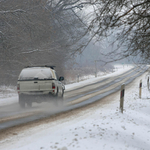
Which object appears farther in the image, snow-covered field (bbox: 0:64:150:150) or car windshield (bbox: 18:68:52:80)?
car windshield (bbox: 18:68:52:80)

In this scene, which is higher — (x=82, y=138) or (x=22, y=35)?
(x=22, y=35)

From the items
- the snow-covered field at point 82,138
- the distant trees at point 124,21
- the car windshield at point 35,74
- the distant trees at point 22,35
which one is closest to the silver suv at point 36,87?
the car windshield at point 35,74

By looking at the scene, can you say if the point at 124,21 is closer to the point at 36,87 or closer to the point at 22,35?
the point at 36,87

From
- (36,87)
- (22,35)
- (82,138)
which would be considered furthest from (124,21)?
(22,35)

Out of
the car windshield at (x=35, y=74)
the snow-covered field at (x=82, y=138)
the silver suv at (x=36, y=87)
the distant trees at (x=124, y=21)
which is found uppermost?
the distant trees at (x=124, y=21)

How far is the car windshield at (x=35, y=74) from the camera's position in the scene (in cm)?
940

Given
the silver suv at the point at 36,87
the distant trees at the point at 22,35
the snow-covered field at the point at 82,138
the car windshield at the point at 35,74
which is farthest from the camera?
the distant trees at the point at 22,35

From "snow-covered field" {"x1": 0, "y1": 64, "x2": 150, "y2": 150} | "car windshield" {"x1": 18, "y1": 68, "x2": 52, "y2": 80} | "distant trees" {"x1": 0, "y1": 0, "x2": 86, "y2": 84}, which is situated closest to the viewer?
"snow-covered field" {"x1": 0, "y1": 64, "x2": 150, "y2": 150}

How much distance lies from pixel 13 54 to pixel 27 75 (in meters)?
6.04

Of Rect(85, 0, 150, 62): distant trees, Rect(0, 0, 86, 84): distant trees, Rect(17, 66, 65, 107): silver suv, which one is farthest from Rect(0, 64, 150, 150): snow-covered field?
Rect(0, 0, 86, 84): distant trees

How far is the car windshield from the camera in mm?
9399

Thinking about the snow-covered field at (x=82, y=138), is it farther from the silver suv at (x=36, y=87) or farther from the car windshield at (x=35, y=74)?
the car windshield at (x=35, y=74)

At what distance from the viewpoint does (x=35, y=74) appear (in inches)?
374

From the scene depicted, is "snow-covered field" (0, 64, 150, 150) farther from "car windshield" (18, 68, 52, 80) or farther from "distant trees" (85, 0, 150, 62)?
"car windshield" (18, 68, 52, 80)
